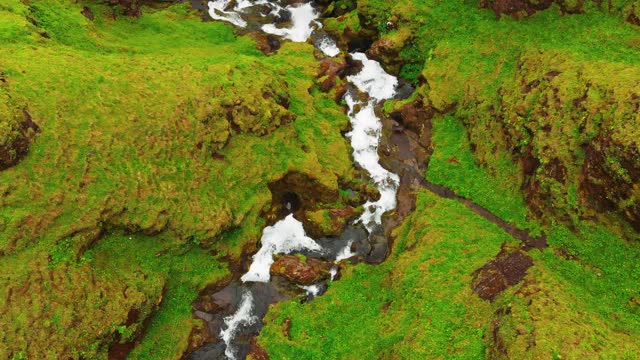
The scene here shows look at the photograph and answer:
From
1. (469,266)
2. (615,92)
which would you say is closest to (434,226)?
(469,266)

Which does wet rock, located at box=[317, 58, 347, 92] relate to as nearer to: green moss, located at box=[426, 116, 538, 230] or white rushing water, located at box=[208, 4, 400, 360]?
white rushing water, located at box=[208, 4, 400, 360]

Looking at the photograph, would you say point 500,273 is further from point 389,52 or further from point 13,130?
point 13,130

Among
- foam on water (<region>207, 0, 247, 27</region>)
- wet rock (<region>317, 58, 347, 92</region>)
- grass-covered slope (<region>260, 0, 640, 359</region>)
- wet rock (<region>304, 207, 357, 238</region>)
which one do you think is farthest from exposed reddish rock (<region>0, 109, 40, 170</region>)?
foam on water (<region>207, 0, 247, 27</region>)

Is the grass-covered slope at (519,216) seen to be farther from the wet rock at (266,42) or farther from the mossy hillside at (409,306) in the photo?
the wet rock at (266,42)

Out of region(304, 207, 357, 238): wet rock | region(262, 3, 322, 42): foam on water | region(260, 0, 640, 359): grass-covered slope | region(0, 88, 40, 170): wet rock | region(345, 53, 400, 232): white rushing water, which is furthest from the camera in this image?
region(262, 3, 322, 42): foam on water

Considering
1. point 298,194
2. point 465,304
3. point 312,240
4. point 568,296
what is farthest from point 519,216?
point 298,194
